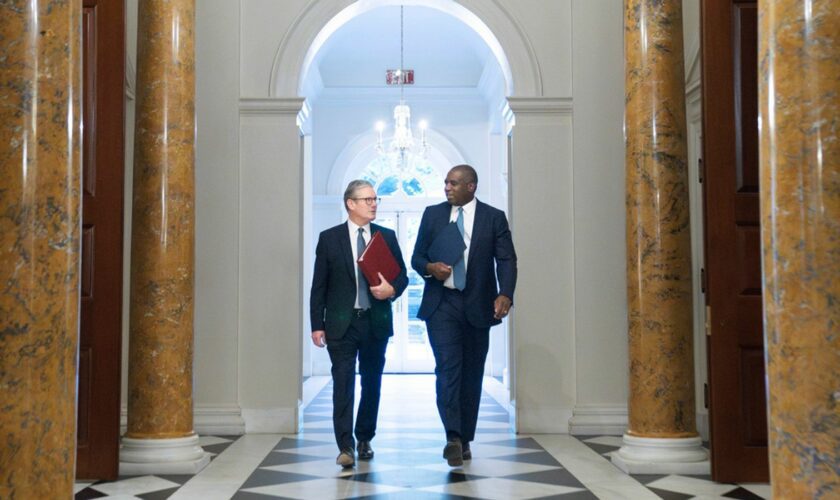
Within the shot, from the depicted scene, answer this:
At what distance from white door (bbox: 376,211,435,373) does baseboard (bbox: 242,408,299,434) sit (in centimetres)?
891

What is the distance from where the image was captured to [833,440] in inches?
113

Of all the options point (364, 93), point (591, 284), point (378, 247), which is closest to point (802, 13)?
point (378, 247)

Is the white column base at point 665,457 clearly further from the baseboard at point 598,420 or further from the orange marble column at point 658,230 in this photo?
the baseboard at point 598,420

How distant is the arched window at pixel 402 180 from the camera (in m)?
17.0

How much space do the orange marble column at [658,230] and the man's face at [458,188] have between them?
105 cm

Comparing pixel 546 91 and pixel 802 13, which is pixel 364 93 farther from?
pixel 802 13

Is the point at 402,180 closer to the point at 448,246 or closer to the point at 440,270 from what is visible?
the point at 448,246

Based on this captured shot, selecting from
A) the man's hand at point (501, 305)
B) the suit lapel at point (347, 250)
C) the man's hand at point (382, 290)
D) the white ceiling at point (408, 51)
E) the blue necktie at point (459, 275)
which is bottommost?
the man's hand at point (501, 305)

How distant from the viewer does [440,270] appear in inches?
237

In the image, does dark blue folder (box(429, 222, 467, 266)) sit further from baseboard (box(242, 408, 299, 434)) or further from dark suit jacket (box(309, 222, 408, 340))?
baseboard (box(242, 408, 299, 434))

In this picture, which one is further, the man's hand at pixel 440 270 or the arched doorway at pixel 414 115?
the arched doorway at pixel 414 115

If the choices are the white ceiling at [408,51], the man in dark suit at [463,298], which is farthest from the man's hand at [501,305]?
the white ceiling at [408,51]

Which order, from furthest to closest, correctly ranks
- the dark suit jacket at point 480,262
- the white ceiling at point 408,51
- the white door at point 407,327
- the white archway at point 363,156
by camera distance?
the white door at point 407,327
the white archway at point 363,156
the white ceiling at point 408,51
the dark suit jacket at point 480,262

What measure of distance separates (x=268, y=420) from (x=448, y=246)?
2.50 metres
